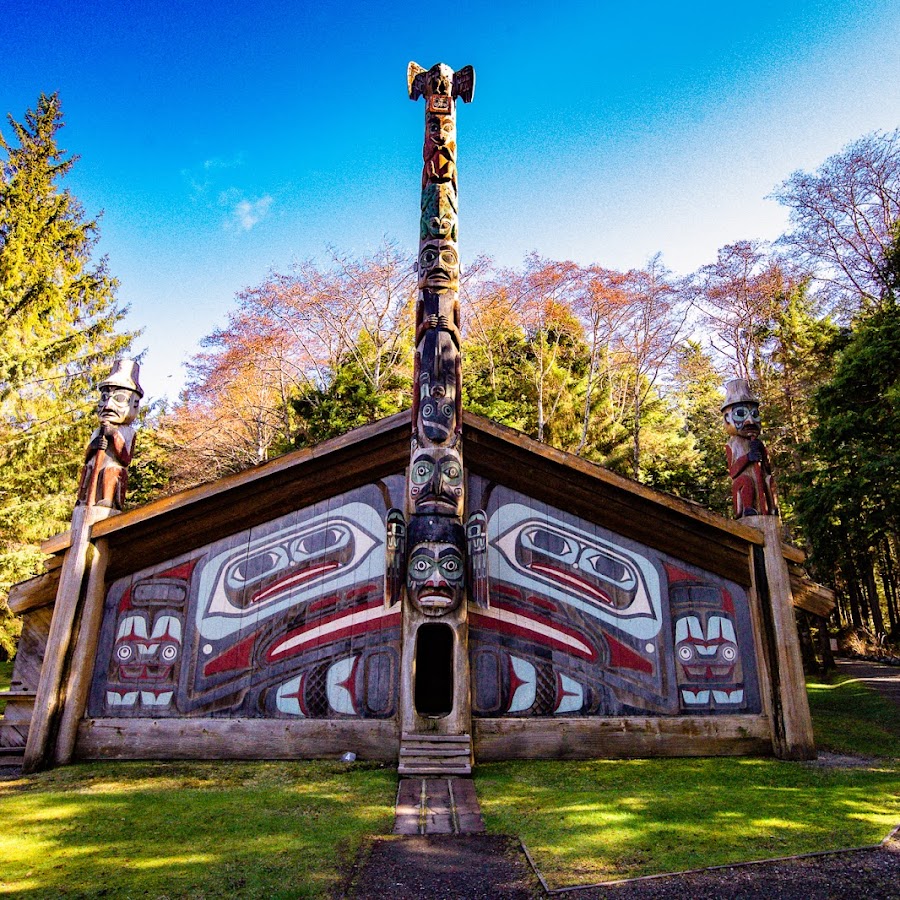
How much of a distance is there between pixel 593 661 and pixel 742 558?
2.04 meters

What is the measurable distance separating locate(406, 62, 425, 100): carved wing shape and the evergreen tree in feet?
37.9

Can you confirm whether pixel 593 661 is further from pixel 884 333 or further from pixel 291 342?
pixel 291 342

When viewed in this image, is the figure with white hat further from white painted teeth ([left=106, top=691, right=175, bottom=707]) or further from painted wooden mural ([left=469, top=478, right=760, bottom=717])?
painted wooden mural ([left=469, top=478, right=760, bottom=717])

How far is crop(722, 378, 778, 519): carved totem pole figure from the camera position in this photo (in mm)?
6691

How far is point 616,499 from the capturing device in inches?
278

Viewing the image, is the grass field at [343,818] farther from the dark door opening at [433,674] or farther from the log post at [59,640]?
the dark door opening at [433,674]

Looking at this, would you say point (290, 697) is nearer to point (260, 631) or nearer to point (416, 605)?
point (260, 631)

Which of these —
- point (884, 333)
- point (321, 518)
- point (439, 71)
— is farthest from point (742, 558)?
point (884, 333)

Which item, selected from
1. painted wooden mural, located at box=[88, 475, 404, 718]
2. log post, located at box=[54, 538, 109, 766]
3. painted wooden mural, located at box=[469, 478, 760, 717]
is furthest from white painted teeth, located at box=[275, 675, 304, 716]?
log post, located at box=[54, 538, 109, 766]

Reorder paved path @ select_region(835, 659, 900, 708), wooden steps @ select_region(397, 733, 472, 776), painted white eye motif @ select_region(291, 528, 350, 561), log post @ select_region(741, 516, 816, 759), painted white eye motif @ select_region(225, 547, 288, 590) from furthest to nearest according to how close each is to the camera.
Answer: paved path @ select_region(835, 659, 900, 708)
painted white eye motif @ select_region(291, 528, 350, 561)
painted white eye motif @ select_region(225, 547, 288, 590)
log post @ select_region(741, 516, 816, 759)
wooden steps @ select_region(397, 733, 472, 776)

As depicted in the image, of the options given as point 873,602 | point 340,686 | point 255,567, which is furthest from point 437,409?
point 873,602

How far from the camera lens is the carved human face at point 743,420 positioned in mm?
6840

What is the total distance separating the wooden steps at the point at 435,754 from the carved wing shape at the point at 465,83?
316 inches

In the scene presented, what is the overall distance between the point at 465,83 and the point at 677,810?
8.70m
